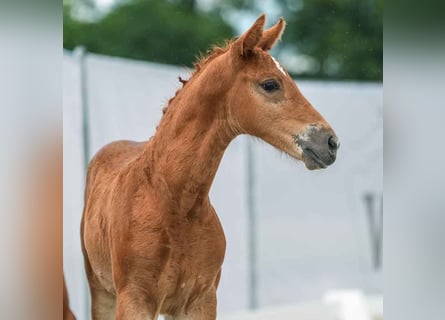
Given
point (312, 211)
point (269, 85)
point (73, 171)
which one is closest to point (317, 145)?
point (269, 85)

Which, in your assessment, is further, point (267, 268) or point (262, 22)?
point (267, 268)

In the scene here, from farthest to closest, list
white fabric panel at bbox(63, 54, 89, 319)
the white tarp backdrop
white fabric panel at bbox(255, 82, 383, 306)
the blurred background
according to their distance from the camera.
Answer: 1. white fabric panel at bbox(255, 82, 383, 306)
2. the white tarp backdrop
3. the blurred background
4. white fabric panel at bbox(63, 54, 89, 319)

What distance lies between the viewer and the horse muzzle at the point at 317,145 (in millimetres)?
990

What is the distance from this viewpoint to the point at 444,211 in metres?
1.00

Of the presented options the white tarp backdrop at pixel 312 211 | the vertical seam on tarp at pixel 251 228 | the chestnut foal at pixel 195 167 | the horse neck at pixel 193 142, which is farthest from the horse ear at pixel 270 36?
the vertical seam on tarp at pixel 251 228

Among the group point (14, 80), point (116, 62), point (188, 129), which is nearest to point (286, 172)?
point (116, 62)

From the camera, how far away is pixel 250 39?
40.1 inches

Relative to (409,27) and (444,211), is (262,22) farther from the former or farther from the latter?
(444,211)

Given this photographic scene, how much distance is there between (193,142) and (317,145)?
0.20 metres

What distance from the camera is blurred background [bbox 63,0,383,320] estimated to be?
186 centimetres

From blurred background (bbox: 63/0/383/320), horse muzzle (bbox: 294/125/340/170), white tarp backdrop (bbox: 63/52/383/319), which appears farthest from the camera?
white tarp backdrop (bbox: 63/52/383/319)

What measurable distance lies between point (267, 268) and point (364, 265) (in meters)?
0.42

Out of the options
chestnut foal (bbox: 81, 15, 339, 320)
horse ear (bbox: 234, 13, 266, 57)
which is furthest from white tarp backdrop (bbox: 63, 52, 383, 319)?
horse ear (bbox: 234, 13, 266, 57)

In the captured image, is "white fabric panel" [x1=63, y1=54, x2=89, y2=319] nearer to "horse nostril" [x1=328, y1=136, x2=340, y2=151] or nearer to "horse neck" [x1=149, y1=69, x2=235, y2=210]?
"horse neck" [x1=149, y1=69, x2=235, y2=210]
